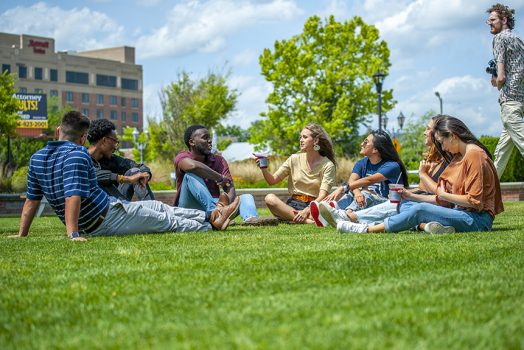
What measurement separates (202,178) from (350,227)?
2.24m

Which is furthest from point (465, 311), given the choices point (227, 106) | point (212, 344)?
point (227, 106)

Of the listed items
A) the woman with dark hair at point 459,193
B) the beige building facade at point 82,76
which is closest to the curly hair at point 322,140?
the woman with dark hair at point 459,193

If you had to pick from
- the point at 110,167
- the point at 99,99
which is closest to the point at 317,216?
the point at 110,167

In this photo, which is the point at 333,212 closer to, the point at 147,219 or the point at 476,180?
the point at 476,180

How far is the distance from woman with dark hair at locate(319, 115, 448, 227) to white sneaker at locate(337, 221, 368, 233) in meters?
0.29

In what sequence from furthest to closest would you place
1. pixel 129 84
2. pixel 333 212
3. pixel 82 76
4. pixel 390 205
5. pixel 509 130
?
pixel 129 84 → pixel 82 76 → pixel 509 130 → pixel 333 212 → pixel 390 205

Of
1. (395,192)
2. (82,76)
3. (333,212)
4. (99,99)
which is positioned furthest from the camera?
(99,99)

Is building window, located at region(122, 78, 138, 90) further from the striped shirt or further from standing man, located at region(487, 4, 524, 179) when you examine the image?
the striped shirt

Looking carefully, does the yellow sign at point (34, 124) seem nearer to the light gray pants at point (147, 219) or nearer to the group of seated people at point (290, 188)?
the group of seated people at point (290, 188)

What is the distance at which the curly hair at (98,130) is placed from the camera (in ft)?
27.7

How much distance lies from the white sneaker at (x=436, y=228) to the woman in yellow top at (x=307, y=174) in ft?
9.01

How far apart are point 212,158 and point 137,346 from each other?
666 centimetres

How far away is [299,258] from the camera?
5.17 m

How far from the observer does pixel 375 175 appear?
8.88 meters
